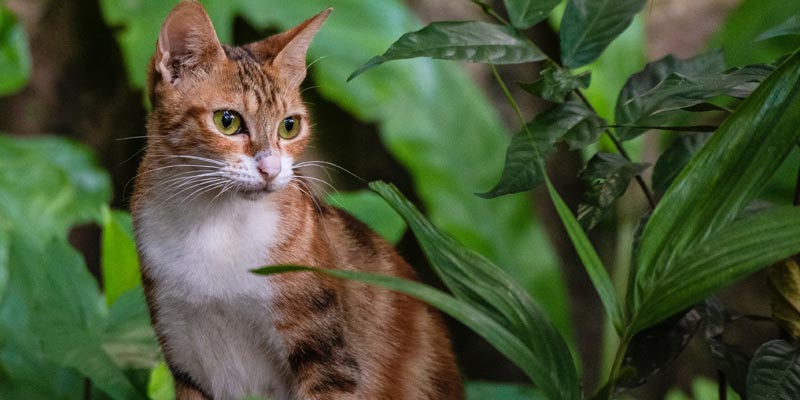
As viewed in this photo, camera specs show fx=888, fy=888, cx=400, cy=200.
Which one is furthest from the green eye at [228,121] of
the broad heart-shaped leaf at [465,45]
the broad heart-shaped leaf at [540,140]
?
the broad heart-shaped leaf at [540,140]

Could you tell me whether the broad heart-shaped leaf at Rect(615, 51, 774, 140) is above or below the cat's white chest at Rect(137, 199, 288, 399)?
above

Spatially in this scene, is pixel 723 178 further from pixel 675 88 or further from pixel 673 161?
pixel 673 161

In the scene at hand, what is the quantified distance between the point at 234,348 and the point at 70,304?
0.48m

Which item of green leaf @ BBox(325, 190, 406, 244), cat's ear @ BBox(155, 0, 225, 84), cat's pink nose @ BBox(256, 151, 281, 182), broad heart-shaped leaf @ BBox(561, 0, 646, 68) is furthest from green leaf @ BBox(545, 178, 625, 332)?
green leaf @ BBox(325, 190, 406, 244)

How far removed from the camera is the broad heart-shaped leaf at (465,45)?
101 centimetres

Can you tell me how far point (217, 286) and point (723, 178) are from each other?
64 cm

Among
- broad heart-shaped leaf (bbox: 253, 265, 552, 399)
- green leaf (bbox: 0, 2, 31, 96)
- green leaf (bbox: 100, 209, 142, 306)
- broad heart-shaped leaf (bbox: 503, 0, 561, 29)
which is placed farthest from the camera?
green leaf (bbox: 0, 2, 31, 96)

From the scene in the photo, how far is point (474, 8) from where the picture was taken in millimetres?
2551

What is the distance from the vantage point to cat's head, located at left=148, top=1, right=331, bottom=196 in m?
1.12

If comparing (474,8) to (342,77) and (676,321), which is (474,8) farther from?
(676,321)

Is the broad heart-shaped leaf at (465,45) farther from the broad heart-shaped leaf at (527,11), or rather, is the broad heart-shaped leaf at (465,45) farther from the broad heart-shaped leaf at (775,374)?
the broad heart-shaped leaf at (775,374)

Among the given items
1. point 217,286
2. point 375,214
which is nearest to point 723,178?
point 217,286

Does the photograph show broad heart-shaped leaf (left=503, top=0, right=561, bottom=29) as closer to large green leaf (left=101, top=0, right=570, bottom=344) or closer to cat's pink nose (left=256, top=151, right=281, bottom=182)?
cat's pink nose (left=256, top=151, right=281, bottom=182)

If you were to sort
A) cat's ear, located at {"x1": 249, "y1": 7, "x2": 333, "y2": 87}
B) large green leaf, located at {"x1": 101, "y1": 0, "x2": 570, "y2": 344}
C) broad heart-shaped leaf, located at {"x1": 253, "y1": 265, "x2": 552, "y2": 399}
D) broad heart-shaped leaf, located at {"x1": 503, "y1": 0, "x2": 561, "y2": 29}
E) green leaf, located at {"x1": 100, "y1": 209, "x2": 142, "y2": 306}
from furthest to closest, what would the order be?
1. large green leaf, located at {"x1": 101, "y1": 0, "x2": 570, "y2": 344}
2. green leaf, located at {"x1": 100, "y1": 209, "x2": 142, "y2": 306}
3. cat's ear, located at {"x1": 249, "y1": 7, "x2": 333, "y2": 87}
4. broad heart-shaped leaf, located at {"x1": 503, "y1": 0, "x2": 561, "y2": 29}
5. broad heart-shaped leaf, located at {"x1": 253, "y1": 265, "x2": 552, "y2": 399}
